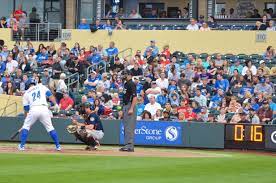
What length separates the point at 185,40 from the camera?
110ft

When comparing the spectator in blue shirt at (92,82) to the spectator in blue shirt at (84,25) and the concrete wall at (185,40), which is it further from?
the spectator in blue shirt at (84,25)

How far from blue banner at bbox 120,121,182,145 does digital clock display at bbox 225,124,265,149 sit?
156cm

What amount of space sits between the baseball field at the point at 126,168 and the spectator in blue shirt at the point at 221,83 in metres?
8.63

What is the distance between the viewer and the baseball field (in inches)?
543

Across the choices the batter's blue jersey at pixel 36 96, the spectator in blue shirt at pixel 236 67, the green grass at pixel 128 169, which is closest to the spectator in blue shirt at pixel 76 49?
the spectator in blue shirt at pixel 236 67

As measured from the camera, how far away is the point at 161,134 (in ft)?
84.9

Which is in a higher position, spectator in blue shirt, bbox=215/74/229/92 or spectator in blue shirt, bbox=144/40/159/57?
spectator in blue shirt, bbox=144/40/159/57

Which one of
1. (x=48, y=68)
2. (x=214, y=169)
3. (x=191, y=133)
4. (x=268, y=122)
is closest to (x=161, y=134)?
(x=191, y=133)

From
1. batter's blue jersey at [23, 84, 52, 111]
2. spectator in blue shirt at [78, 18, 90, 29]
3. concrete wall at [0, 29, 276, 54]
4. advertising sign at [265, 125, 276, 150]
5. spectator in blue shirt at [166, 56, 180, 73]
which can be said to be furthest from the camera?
spectator in blue shirt at [78, 18, 90, 29]

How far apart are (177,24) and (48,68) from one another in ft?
23.0

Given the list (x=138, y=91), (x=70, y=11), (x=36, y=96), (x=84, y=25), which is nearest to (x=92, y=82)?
(x=138, y=91)

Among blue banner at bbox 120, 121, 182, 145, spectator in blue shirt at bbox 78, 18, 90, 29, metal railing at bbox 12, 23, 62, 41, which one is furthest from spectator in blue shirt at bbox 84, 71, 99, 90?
metal railing at bbox 12, 23, 62, 41

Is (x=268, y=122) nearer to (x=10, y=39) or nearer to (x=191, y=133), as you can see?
(x=191, y=133)

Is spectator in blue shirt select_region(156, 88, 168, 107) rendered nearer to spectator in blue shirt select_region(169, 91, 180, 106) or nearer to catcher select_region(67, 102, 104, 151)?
spectator in blue shirt select_region(169, 91, 180, 106)
